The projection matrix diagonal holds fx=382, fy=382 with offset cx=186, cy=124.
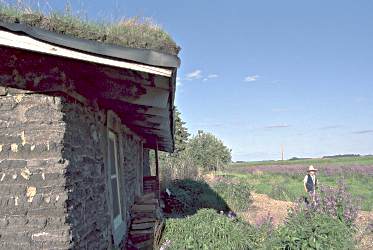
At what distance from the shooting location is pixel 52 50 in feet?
8.60

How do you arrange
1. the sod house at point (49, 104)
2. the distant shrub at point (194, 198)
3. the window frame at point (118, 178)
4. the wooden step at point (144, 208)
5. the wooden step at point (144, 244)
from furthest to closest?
the distant shrub at point (194, 198)
the wooden step at point (144, 208)
the wooden step at point (144, 244)
the window frame at point (118, 178)
the sod house at point (49, 104)

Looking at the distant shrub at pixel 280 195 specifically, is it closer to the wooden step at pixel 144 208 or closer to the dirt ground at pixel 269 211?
the dirt ground at pixel 269 211

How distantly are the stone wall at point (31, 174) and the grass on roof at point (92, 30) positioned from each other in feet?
1.79

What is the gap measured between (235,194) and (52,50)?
13.8 metres

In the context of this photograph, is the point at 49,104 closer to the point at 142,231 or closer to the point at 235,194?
the point at 142,231

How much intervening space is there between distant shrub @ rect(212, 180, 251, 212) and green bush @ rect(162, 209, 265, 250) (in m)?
8.04

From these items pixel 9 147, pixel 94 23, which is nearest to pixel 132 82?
pixel 94 23

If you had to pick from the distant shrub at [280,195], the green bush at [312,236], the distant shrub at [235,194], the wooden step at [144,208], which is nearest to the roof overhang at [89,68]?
the green bush at [312,236]

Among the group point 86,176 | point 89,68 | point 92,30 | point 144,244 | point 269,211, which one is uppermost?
point 92,30

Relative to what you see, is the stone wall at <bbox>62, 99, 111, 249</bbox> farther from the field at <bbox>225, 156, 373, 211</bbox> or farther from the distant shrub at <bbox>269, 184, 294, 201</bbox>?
the distant shrub at <bbox>269, 184, 294, 201</bbox>

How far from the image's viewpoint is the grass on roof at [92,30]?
2932mm

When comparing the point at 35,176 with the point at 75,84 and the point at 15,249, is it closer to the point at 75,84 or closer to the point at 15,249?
the point at 15,249

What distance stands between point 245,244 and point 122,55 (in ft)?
13.8

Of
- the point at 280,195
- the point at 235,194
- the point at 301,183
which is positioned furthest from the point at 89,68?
the point at 301,183
